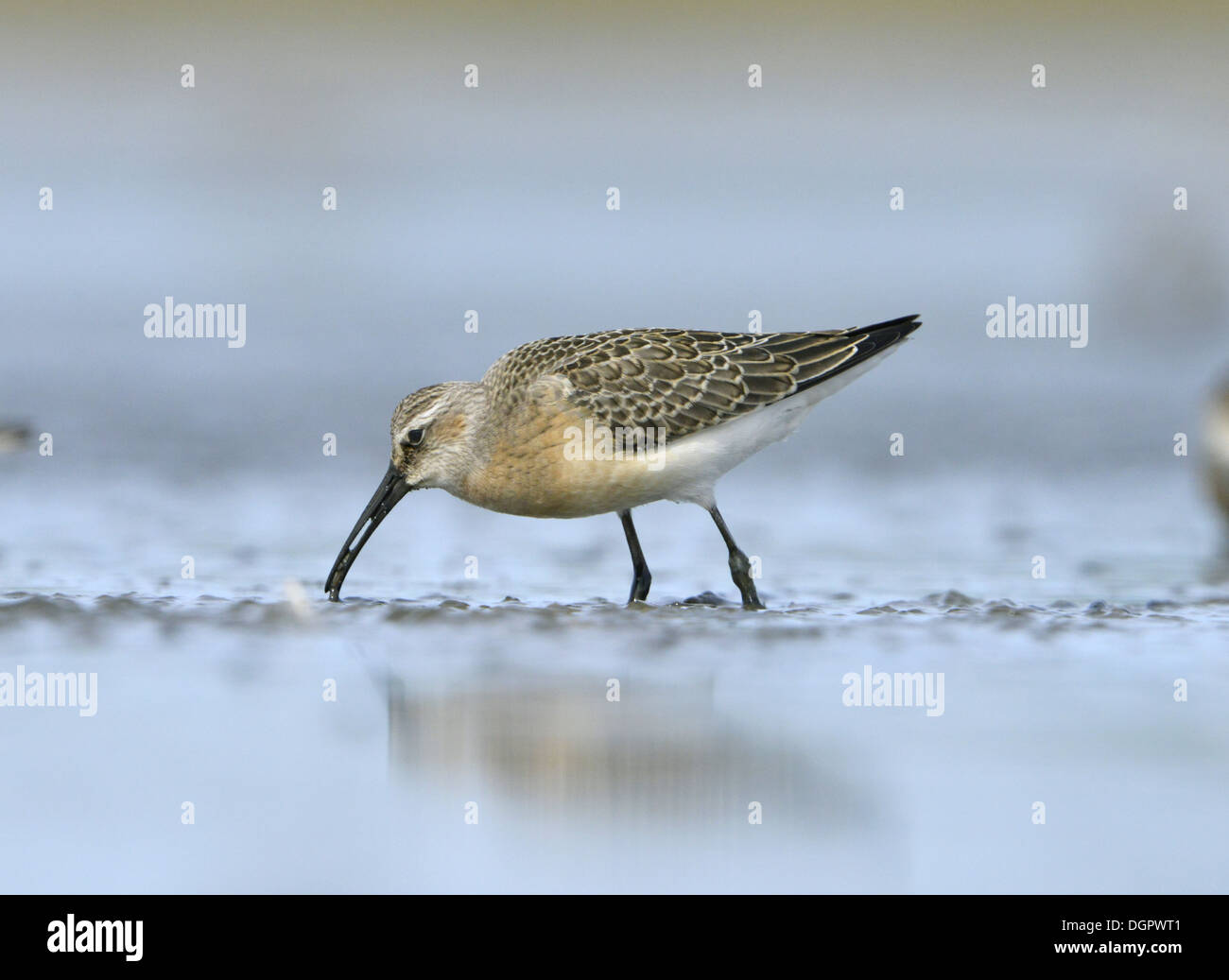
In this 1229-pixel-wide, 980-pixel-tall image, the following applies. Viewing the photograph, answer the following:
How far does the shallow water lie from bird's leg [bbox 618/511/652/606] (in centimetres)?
20

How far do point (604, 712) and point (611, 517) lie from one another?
191 inches

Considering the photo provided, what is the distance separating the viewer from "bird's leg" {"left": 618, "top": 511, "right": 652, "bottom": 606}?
859cm

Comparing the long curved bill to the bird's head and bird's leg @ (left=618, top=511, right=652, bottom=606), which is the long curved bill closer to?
the bird's head

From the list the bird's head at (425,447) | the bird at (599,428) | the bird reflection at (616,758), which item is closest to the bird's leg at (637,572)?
the bird at (599,428)

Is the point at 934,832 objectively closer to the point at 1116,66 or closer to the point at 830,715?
the point at 830,715

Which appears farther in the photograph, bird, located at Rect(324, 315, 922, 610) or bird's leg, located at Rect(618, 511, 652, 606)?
bird's leg, located at Rect(618, 511, 652, 606)

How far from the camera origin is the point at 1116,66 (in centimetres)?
2306

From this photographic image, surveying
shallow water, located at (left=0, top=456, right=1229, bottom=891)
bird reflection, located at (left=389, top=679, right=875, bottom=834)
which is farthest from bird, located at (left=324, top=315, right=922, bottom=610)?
bird reflection, located at (left=389, top=679, right=875, bottom=834)

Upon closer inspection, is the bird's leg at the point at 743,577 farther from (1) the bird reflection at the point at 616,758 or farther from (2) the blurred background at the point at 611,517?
(1) the bird reflection at the point at 616,758

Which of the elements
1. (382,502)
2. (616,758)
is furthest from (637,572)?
(616,758)

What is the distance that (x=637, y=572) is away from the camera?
341 inches

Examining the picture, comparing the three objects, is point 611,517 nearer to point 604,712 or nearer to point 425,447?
point 425,447

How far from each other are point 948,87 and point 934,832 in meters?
19.2

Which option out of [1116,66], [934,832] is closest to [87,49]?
[1116,66]
